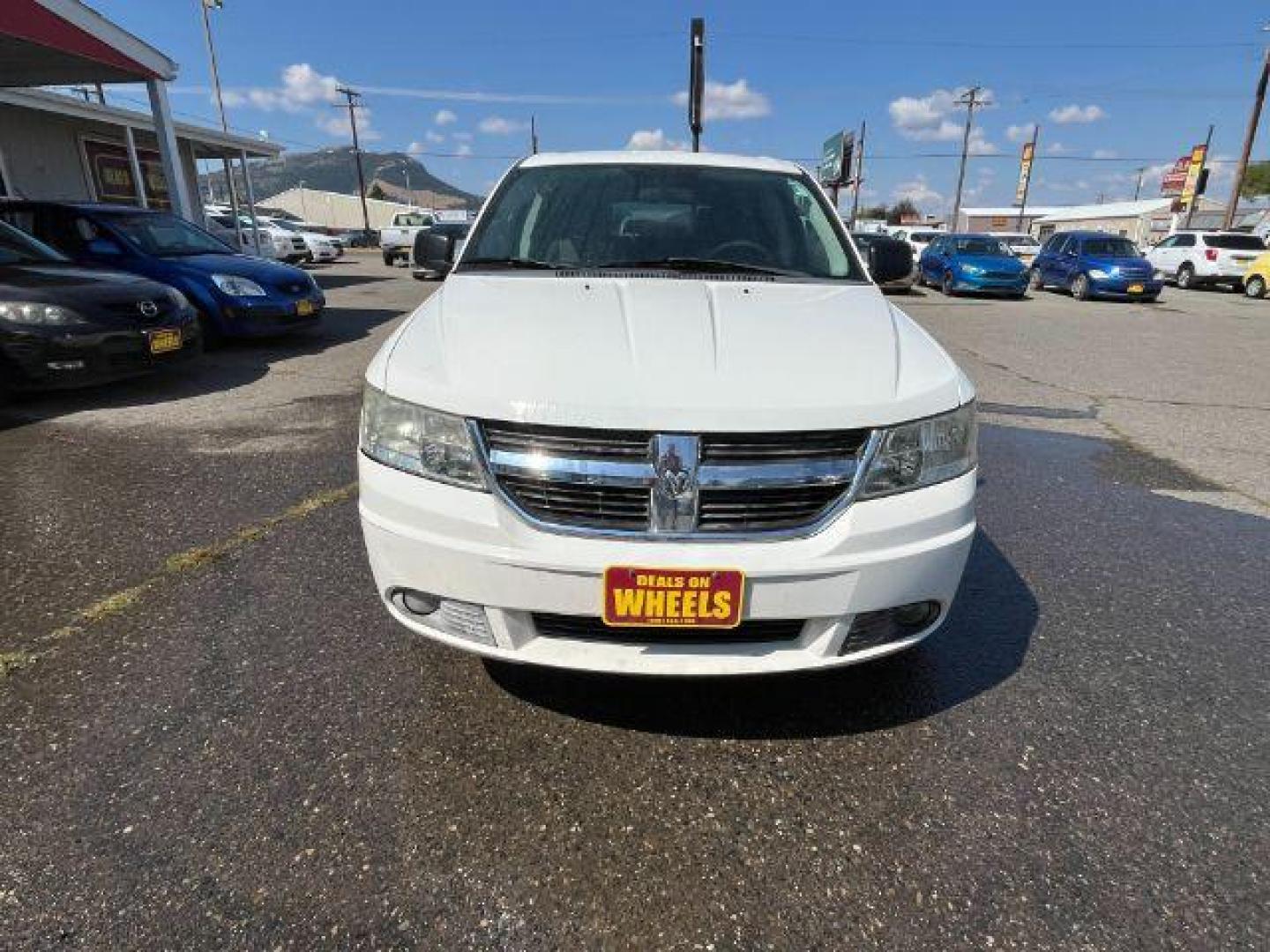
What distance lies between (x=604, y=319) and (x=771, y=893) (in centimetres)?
156

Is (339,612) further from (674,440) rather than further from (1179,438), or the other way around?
(1179,438)

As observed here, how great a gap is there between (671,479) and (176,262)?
316 inches

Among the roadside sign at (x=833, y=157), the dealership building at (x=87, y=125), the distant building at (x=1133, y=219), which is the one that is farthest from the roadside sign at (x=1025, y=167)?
the dealership building at (x=87, y=125)

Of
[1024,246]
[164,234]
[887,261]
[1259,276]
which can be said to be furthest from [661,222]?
[1024,246]

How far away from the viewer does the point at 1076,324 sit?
12.9 metres

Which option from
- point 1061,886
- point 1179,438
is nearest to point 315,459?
point 1061,886

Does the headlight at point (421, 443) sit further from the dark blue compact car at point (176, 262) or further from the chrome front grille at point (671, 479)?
the dark blue compact car at point (176, 262)

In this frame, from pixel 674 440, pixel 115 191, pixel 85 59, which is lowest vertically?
pixel 674 440

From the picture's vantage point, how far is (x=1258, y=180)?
77.6m

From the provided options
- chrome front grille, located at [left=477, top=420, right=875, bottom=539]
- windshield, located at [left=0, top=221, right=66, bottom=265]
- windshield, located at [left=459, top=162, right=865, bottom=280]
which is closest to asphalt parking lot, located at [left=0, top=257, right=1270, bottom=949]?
chrome front grille, located at [left=477, top=420, right=875, bottom=539]

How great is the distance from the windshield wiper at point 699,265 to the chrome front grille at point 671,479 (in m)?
1.27

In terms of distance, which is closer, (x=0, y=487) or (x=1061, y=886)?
(x=1061, y=886)

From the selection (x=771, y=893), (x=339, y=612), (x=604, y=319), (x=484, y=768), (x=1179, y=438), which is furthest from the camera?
(x=1179, y=438)

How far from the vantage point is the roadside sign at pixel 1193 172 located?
37812mm
